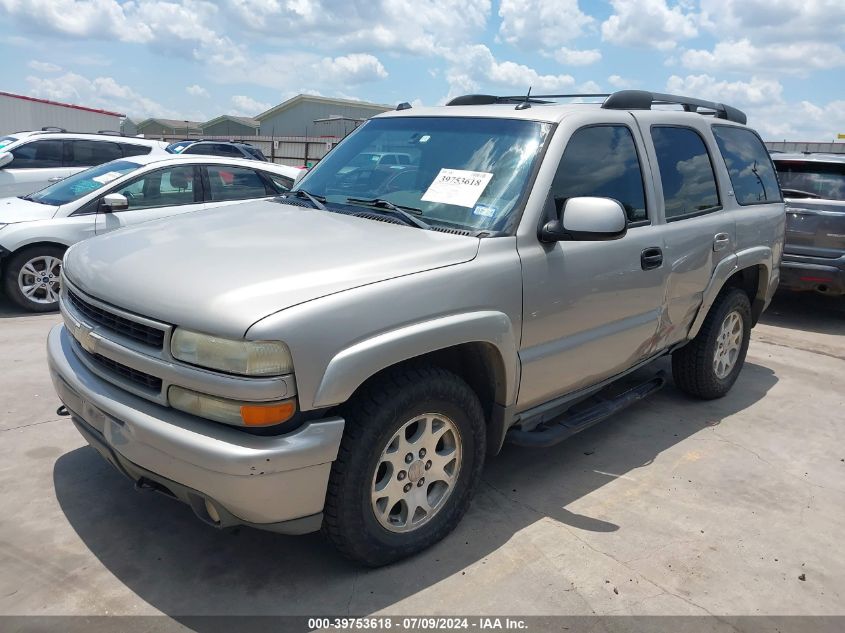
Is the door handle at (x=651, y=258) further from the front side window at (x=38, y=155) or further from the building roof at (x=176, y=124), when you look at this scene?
the building roof at (x=176, y=124)

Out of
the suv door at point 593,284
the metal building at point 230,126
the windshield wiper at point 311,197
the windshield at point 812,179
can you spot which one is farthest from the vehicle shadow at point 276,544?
the metal building at point 230,126

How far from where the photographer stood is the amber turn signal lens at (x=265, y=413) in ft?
7.96

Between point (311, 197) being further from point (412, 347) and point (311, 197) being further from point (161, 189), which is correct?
point (161, 189)

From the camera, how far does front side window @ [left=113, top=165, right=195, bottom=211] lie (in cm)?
722

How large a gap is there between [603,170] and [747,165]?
1.99 metres

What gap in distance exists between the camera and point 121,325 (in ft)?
9.03

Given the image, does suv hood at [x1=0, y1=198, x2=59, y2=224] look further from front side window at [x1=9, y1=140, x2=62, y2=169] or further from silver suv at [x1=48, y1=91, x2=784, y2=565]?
silver suv at [x1=48, y1=91, x2=784, y2=565]

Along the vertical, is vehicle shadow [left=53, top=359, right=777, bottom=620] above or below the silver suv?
below

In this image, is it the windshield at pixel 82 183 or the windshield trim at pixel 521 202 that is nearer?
the windshield trim at pixel 521 202

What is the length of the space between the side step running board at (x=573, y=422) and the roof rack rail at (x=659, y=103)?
1.68m

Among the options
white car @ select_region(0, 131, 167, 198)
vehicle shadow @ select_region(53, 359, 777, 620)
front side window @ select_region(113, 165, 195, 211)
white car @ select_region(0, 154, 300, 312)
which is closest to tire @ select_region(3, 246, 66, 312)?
white car @ select_region(0, 154, 300, 312)

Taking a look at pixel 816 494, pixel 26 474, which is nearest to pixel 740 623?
pixel 816 494

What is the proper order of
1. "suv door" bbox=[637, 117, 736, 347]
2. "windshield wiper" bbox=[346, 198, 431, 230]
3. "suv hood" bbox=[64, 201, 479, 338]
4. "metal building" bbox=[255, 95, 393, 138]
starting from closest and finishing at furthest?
"suv hood" bbox=[64, 201, 479, 338] < "windshield wiper" bbox=[346, 198, 431, 230] < "suv door" bbox=[637, 117, 736, 347] < "metal building" bbox=[255, 95, 393, 138]

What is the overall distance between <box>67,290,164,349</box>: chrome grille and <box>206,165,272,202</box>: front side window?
15.8 ft
